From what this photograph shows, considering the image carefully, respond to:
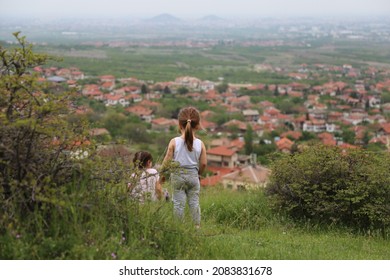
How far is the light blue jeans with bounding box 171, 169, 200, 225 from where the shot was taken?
12.5 ft

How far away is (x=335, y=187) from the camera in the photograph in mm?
4664

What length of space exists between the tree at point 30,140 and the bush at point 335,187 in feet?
7.63

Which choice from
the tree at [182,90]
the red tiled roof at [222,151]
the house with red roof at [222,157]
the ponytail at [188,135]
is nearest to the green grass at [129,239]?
the ponytail at [188,135]

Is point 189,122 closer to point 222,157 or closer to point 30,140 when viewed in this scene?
point 30,140

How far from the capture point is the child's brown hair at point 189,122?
12.3 feet

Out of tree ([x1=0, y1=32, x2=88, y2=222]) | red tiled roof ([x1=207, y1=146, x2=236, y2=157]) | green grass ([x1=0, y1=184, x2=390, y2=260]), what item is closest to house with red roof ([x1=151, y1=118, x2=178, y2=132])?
red tiled roof ([x1=207, y1=146, x2=236, y2=157])

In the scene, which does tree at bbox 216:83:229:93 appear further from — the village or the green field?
the green field

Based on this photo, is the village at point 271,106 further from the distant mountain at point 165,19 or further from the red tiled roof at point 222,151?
the distant mountain at point 165,19

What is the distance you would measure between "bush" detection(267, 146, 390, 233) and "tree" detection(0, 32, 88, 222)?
2.33 meters

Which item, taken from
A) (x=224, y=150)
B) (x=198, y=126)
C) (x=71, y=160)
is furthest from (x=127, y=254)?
(x=224, y=150)

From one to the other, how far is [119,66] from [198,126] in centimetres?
7879

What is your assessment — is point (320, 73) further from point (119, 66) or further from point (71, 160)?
point (71, 160)

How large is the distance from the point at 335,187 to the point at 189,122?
1.65 m

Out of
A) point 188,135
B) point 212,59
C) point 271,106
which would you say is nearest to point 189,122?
point 188,135
